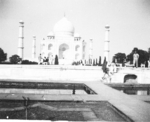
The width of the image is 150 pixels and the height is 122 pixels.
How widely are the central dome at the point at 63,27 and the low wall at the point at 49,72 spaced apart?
832 inches

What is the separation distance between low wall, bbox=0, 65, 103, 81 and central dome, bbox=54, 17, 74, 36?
21.1 meters

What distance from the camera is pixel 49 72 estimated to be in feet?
54.6

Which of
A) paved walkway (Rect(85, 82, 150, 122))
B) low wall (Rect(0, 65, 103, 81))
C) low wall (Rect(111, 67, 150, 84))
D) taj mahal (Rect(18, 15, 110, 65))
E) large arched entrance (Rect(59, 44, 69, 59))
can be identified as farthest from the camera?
large arched entrance (Rect(59, 44, 69, 59))

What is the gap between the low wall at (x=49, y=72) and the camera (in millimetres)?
16297

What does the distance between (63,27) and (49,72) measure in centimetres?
2168

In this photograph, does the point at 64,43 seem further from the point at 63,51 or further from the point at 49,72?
the point at 49,72

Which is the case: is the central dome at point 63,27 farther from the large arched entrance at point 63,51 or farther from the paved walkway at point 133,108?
the paved walkway at point 133,108

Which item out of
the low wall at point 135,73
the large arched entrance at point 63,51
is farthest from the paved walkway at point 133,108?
the large arched entrance at point 63,51

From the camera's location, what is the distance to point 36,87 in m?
9.82

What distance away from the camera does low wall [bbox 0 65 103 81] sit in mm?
16297

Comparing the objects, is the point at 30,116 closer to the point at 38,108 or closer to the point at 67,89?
the point at 38,108

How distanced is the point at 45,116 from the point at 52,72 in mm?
11781

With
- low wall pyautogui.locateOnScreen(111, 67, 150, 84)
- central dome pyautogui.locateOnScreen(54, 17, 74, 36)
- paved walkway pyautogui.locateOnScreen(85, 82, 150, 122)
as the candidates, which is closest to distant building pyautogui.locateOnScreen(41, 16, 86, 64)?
central dome pyautogui.locateOnScreen(54, 17, 74, 36)

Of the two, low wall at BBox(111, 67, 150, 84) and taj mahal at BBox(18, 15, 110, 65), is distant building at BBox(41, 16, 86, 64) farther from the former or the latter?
low wall at BBox(111, 67, 150, 84)
